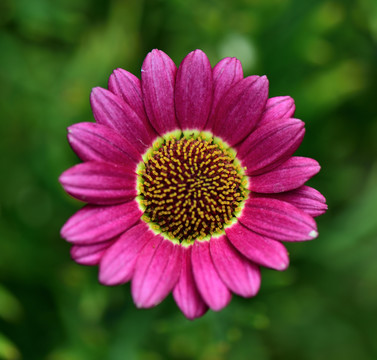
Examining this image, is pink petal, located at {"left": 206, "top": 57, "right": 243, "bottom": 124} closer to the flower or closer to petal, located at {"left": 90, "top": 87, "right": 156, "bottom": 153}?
the flower

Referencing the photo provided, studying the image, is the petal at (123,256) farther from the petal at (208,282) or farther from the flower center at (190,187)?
the petal at (208,282)

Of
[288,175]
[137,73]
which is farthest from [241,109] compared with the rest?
[137,73]

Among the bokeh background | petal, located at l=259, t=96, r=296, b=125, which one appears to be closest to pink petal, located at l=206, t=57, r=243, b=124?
petal, located at l=259, t=96, r=296, b=125

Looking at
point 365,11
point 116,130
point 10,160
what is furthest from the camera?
point 10,160

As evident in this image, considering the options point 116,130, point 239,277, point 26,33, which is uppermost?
point 26,33

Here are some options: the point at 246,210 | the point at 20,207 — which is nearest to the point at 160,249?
the point at 246,210

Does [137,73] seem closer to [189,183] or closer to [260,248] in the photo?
[189,183]

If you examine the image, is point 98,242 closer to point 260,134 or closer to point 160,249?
point 160,249
